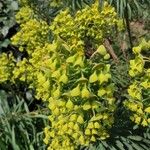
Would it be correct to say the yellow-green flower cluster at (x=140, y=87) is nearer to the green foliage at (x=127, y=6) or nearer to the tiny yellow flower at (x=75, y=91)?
the tiny yellow flower at (x=75, y=91)

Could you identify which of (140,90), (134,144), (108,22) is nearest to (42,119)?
(108,22)

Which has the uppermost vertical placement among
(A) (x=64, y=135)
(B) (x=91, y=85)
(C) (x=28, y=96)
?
(B) (x=91, y=85)

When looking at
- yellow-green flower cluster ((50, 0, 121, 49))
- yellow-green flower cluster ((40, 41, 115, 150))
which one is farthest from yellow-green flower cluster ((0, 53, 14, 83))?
yellow-green flower cluster ((40, 41, 115, 150))

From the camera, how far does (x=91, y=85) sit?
8.09 ft

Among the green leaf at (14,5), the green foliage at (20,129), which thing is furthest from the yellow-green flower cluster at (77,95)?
the green leaf at (14,5)

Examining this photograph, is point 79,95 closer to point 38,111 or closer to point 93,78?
point 93,78

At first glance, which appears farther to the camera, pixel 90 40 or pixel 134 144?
pixel 90 40

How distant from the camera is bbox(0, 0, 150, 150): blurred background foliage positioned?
9.32ft

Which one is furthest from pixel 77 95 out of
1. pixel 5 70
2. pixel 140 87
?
pixel 5 70

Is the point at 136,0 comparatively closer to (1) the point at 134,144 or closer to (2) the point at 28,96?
(1) the point at 134,144

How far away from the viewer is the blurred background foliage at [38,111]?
284 cm

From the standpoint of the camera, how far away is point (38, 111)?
3.75 m

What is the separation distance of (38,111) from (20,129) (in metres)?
0.19

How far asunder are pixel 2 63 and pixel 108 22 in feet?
2.99
